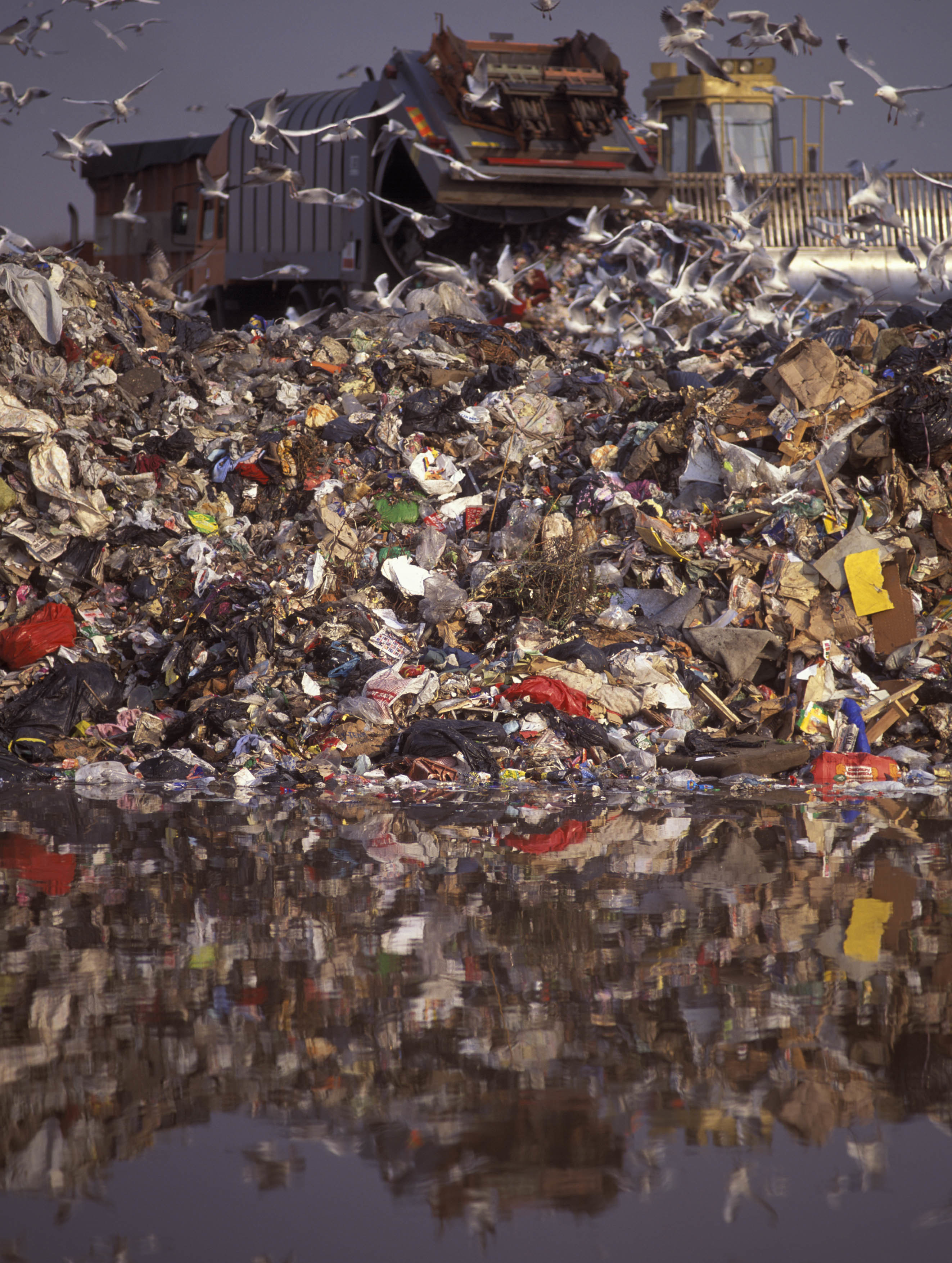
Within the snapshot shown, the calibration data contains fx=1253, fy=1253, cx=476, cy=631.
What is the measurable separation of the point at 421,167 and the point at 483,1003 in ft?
33.2

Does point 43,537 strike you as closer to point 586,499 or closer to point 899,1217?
point 586,499

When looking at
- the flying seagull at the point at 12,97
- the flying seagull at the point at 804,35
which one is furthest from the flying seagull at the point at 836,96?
the flying seagull at the point at 12,97

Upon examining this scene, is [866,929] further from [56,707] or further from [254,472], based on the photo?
[254,472]

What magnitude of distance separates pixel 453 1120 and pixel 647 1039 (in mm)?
468

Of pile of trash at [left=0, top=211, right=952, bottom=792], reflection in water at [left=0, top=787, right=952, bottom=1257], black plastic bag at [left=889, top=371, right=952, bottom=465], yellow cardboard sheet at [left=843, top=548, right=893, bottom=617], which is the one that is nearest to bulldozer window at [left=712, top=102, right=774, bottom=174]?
pile of trash at [left=0, top=211, right=952, bottom=792]

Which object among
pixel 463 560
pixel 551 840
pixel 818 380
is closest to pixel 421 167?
pixel 818 380

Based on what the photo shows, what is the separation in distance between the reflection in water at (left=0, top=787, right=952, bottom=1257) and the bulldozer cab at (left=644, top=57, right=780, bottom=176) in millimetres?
11832

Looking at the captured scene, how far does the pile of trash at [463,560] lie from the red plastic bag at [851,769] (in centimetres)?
2

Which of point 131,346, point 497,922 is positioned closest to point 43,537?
point 131,346

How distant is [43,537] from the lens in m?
6.55

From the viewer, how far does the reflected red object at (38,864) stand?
3.44 metres

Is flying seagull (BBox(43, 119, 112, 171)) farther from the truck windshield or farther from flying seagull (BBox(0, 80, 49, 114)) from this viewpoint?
the truck windshield

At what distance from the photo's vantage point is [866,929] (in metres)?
2.97

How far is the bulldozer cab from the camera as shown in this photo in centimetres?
1403
